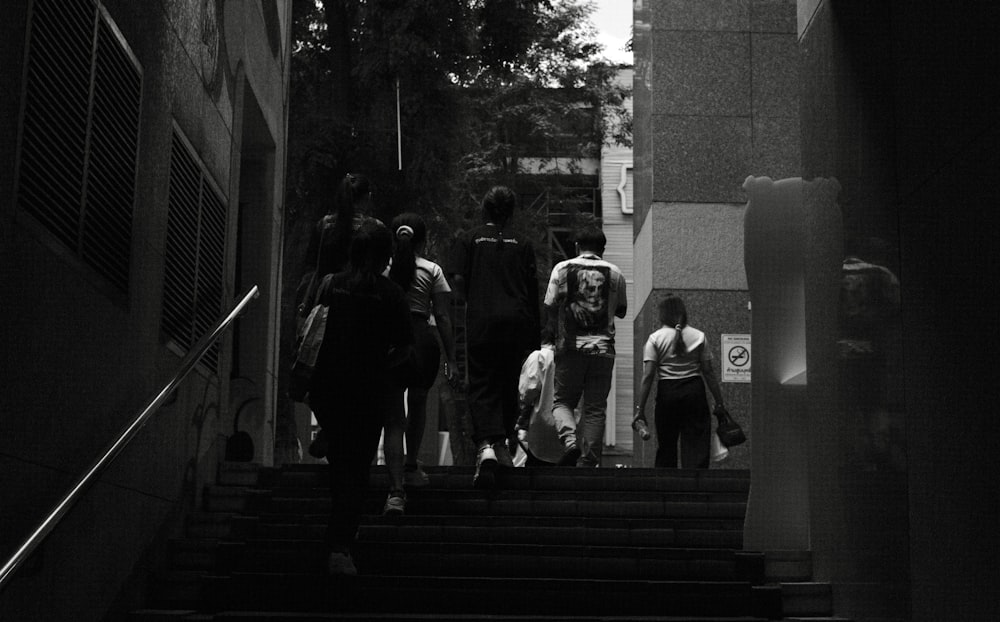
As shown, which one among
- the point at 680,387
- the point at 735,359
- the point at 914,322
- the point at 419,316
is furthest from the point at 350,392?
the point at 735,359

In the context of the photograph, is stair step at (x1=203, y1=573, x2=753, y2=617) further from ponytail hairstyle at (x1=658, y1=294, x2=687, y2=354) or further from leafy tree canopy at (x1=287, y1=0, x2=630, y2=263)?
leafy tree canopy at (x1=287, y1=0, x2=630, y2=263)

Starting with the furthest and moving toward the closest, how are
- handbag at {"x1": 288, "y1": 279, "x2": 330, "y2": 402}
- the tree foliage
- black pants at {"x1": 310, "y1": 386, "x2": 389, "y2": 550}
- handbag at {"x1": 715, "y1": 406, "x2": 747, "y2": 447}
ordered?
the tree foliage < handbag at {"x1": 715, "y1": 406, "x2": 747, "y2": 447} < handbag at {"x1": 288, "y1": 279, "x2": 330, "y2": 402} < black pants at {"x1": 310, "y1": 386, "x2": 389, "y2": 550}

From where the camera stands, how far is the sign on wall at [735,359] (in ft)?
50.6

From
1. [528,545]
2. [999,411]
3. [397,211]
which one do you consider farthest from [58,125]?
[397,211]

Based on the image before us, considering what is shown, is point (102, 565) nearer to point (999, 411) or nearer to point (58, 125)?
point (58, 125)

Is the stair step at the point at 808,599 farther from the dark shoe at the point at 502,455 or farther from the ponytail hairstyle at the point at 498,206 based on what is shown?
the ponytail hairstyle at the point at 498,206

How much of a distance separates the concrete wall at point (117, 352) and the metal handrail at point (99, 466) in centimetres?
8

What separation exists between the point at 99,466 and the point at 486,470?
11.3 feet

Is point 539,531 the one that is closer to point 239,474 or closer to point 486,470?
point 486,470

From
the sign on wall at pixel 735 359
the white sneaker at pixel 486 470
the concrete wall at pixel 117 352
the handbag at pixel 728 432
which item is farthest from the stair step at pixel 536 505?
the sign on wall at pixel 735 359

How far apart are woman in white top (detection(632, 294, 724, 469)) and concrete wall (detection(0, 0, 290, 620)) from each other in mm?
3182

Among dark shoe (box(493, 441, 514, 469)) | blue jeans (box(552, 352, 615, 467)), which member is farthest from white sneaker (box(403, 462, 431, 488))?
blue jeans (box(552, 352, 615, 467))

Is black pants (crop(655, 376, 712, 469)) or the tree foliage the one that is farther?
the tree foliage

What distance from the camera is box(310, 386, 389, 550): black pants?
729 centimetres
